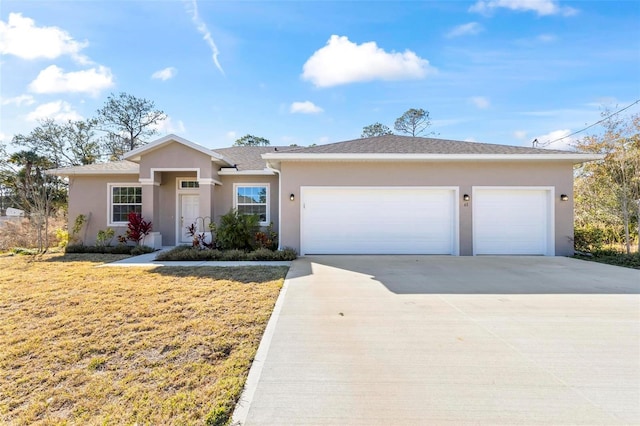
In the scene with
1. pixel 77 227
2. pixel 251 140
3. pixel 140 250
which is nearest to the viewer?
pixel 140 250

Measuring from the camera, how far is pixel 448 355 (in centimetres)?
322

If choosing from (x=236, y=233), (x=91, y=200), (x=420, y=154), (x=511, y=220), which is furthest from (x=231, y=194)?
(x=511, y=220)

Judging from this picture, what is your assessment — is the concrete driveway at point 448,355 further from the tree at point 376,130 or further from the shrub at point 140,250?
the tree at point 376,130

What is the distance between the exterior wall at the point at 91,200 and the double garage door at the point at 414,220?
8381 millimetres

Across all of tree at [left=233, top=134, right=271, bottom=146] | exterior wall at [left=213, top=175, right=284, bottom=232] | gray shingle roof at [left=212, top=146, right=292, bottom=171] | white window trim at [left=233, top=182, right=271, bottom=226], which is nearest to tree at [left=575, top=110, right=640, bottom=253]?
exterior wall at [left=213, top=175, right=284, bottom=232]

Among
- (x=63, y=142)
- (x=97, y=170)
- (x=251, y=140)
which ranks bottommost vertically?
(x=97, y=170)

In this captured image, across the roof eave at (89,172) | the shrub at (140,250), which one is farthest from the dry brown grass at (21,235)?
the shrub at (140,250)

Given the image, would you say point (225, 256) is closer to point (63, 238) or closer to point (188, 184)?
point (188, 184)

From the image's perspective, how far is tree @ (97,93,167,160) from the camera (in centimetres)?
2403

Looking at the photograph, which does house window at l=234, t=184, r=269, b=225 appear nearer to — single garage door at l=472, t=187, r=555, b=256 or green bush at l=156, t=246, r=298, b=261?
green bush at l=156, t=246, r=298, b=261

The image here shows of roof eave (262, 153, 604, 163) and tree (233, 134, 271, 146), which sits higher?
tree (233, 134, 271, 146)

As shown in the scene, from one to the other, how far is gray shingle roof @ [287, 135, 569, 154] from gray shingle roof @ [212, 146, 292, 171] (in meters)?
2.61

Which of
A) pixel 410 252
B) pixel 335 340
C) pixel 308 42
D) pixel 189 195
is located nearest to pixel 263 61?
pixel 308 42

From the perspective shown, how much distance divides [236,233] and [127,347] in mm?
6661
